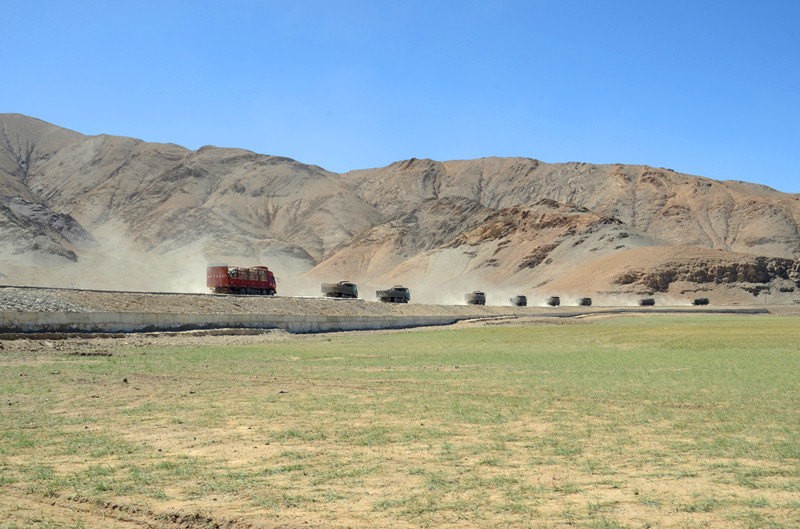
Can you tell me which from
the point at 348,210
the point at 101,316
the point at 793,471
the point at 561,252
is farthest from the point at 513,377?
the point at 348,210

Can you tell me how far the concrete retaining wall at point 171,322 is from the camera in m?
29.1

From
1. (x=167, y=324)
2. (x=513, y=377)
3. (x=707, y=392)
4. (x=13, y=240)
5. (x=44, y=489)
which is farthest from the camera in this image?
(x=13, y=240)

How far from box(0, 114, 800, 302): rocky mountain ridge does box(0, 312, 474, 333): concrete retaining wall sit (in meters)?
58.5

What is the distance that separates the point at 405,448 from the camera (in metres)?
9.21

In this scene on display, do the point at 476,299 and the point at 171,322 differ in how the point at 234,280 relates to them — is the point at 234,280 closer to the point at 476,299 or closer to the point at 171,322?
the point at 476,299

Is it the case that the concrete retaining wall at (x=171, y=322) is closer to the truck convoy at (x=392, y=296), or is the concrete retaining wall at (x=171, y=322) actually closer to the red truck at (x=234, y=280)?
the truck convoy at (x=392, y=296)

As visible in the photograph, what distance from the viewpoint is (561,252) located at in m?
139

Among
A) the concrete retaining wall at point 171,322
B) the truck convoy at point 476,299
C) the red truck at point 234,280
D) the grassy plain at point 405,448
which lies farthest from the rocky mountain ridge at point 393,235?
the grassy plain at point 405,448

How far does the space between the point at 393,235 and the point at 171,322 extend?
132 meters

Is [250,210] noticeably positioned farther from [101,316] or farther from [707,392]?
[707,392]

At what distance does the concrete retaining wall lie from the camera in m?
29.1

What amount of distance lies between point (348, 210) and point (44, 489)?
189m

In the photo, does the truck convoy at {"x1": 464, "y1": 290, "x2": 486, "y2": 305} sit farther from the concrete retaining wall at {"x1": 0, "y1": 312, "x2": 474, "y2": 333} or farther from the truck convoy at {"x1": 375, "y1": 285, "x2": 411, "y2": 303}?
the concrete retaining wall at {"x1": 0, "y1": 312, "x2": 474, "y2": 333}

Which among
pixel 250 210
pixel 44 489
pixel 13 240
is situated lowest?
pixel 44 489
